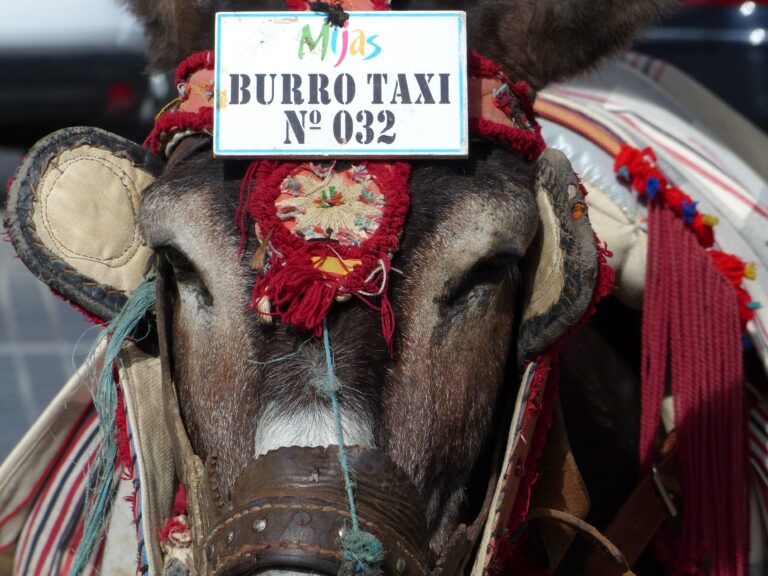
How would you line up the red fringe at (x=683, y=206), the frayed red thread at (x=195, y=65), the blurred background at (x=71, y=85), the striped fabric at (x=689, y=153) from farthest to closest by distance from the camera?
the blurred background at (x=71, y=85)
the striped fabric at (x=689, y=153)
the red fringe at (x=683, y=206)
the frayed red thread at (x=195, y=65)

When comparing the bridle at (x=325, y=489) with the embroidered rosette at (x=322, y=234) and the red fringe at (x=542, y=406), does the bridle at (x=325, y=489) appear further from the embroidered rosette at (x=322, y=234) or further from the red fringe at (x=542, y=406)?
the embroidered rosette at (x=322, y=234)

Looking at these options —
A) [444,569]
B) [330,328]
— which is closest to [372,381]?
[330,328]

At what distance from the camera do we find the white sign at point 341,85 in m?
2.05

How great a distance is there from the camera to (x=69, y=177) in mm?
2330

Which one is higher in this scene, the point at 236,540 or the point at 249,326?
the point at 249,326

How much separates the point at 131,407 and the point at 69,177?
51 cm

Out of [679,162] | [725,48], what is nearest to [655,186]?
[679,162]

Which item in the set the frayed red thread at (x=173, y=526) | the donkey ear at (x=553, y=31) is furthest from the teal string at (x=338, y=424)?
the donkey ear at (x=553, y=31)

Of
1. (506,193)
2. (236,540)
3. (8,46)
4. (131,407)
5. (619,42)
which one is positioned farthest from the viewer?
(8,46)

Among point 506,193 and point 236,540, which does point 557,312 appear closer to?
point 506,193

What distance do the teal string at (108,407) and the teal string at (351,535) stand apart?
→ 1.92ft

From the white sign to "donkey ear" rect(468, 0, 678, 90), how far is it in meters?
0.33

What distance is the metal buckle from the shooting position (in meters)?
2.76

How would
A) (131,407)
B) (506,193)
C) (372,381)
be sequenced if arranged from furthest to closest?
1. (131,407)
2. (506,193)
3. (372,381)
